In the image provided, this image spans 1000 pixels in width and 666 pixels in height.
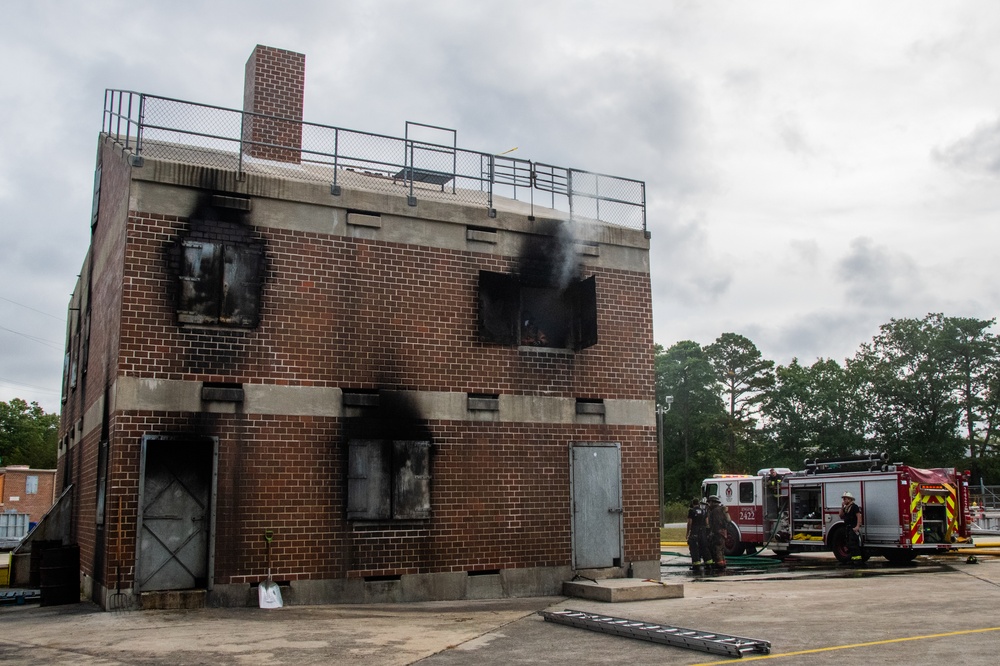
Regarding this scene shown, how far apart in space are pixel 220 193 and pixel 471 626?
7.53 meters

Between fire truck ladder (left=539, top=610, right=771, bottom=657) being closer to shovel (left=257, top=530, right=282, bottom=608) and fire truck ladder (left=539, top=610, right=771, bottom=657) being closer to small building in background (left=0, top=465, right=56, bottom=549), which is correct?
shovel (left=257, top=530, right=282, bottom=608)

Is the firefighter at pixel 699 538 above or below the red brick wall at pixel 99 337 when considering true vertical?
below

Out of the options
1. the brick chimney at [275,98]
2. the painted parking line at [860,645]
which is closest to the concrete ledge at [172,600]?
the painted parking line at [860,645]

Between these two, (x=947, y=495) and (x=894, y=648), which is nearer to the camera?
(x=894, y=648)

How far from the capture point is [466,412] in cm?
1472

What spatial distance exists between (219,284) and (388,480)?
403cm

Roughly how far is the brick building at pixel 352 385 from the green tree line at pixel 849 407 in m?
55.9

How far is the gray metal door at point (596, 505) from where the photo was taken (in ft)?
50.3

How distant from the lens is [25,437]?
83000 mm

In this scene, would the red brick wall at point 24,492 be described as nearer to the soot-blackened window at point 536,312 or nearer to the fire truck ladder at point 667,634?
the soot-blackened window at point 536,312

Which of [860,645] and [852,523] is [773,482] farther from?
[860,645]

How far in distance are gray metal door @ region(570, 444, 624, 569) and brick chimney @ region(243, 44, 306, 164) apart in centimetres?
832

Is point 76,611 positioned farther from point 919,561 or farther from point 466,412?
point 919,561

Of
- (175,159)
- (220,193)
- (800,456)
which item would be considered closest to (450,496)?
(220,193)
